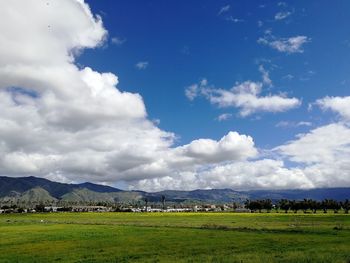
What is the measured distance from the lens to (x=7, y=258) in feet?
149

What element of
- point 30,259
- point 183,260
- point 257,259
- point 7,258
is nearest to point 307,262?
point 257,259

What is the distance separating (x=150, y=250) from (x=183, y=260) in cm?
1110

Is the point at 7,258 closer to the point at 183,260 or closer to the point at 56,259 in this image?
the point at 56,259

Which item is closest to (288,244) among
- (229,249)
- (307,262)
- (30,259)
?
(229,249)

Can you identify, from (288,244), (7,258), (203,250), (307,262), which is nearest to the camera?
(307,262)

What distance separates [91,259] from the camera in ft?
140

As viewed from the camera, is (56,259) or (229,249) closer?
(56,259)

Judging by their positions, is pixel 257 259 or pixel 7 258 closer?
pixel 257 259

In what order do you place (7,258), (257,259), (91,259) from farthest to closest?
(7,258) → (91,259) → (257,259)

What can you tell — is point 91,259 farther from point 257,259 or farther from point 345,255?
point 345,255

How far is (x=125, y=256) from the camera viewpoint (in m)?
44.9

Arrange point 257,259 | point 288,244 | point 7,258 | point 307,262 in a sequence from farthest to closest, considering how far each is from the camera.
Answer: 1. point 288,244
2. point 7,258
3. point 257,259
4. point 307,262

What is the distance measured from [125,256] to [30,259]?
974 centimetres

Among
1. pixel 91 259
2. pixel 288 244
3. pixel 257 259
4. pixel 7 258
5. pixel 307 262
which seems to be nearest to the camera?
pixel 307 262
